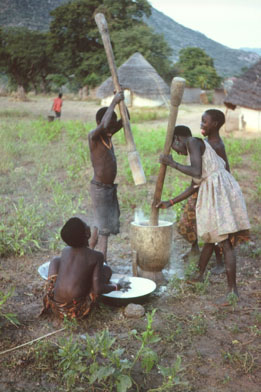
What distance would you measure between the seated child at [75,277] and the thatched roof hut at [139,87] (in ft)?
55.5

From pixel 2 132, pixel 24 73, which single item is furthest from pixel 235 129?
pixel 24 73

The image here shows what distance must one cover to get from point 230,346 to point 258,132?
9085 mm

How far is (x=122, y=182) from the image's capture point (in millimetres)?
6203

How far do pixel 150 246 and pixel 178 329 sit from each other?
766 mm

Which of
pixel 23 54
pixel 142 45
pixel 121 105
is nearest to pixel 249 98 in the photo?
pixel 121 105

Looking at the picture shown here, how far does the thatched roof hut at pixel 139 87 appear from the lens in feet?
63.5

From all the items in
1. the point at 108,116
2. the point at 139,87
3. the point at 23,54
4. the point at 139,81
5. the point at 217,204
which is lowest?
the point at 217,204

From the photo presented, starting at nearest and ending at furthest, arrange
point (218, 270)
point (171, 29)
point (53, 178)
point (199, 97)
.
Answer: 1. point (218, 270)
2. point (53, 178)
3. point (199, 97)
4. point (171, 29)

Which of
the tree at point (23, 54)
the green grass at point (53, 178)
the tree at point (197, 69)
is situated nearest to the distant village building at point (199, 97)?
the tree at point (197, 69)

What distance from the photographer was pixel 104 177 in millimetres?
3422

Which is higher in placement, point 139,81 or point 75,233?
point 139,81

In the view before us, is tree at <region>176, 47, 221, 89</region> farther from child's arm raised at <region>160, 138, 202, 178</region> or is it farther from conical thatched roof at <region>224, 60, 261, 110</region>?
child's arm raised at <region>160, 138, 202, 178</region>

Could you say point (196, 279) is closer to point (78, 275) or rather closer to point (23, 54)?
point (78, 275)

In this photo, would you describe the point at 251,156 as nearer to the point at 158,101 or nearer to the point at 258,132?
the point at 258,132
